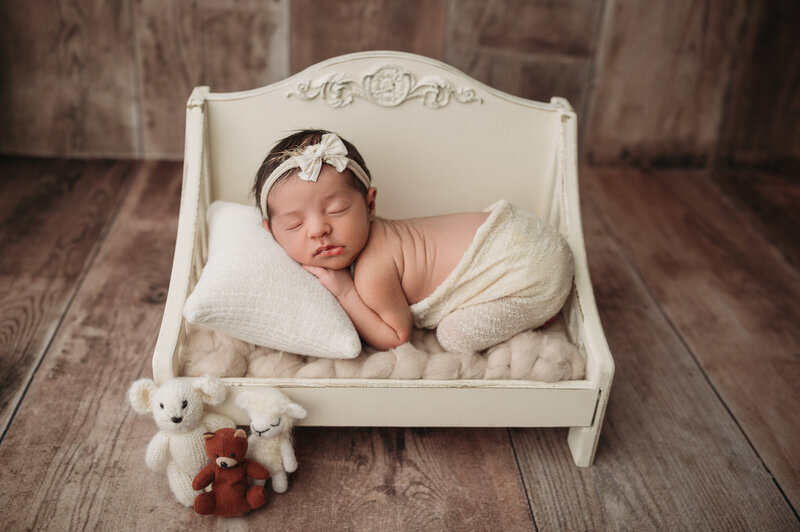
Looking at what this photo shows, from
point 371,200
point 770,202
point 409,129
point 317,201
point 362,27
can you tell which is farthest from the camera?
point 770,202

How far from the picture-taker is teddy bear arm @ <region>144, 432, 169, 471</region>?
1.16 meters

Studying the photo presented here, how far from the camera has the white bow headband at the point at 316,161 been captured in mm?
1201

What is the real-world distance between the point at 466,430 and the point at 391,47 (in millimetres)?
1337

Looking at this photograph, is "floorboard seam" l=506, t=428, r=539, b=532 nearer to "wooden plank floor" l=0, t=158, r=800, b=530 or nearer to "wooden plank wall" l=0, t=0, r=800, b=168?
"wooden plank floor" l=0, t=158, r=800, b=530

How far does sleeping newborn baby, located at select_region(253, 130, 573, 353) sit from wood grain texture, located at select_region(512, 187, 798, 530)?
0.90 feet

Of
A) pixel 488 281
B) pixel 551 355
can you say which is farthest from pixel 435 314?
pixel 551 355

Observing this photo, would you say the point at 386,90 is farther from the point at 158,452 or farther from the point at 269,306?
the point at 158,452

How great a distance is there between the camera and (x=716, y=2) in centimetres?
228

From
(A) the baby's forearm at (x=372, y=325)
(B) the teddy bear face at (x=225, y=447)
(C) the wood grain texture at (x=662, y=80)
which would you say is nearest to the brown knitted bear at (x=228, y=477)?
(B) the teddy bear face at (x=225, y=447)

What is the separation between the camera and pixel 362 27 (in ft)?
7.35

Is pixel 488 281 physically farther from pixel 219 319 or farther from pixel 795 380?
pixel 795 380

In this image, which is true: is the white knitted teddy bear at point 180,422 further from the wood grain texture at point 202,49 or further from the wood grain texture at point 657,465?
the wood grain texture at point 202,49

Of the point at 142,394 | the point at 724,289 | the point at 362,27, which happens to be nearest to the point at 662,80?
the point at 724,289

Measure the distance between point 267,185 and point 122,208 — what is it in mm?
1052
